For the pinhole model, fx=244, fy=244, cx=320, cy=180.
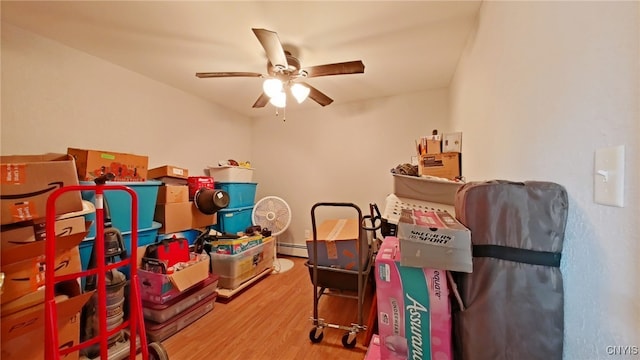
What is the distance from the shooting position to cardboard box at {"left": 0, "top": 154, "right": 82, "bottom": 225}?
1071 mm

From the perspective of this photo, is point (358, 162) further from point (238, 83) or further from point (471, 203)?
point (471, 203)

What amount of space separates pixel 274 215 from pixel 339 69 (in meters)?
2.08

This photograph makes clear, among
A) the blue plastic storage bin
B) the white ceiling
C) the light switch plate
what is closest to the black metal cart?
the light switch plate

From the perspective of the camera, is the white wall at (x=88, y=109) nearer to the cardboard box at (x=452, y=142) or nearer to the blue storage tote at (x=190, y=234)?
the blue storage tote at (x=190, y=234)

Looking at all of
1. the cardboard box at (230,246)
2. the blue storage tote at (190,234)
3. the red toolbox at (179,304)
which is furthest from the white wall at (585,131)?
the blue storage tote at (190,234)

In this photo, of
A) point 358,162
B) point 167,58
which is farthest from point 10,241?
point 358,162

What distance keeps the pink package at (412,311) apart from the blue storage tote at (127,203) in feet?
6.65

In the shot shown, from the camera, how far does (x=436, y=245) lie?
79cm

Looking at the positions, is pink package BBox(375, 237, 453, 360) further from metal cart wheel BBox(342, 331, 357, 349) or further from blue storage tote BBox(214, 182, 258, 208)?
blue storage tote BBox(214, 182, 258, 208)

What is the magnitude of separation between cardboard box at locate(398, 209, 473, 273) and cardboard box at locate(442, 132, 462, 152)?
4.78 ft

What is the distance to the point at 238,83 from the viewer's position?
285 cm

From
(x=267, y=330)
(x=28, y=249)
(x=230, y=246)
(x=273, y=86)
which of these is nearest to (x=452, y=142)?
(x=273, y=86)

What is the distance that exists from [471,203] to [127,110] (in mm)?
3131

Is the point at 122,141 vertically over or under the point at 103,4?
under
